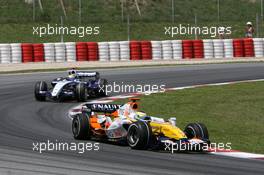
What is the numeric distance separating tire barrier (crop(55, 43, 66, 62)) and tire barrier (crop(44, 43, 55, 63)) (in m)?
0.18

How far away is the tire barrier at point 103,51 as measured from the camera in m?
37.4

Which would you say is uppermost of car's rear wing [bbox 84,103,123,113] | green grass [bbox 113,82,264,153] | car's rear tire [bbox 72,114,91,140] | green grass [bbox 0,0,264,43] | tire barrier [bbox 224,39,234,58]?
green grass [bbox 0,0,264,43]

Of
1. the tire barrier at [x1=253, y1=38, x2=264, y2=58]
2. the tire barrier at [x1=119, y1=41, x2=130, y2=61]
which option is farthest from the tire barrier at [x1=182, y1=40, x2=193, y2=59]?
the tire barrier at [x1=253, y1=38, x2=264, y2=58]

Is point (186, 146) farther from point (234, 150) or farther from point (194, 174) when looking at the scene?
point (194, 174)

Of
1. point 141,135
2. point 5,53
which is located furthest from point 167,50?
point 141,135

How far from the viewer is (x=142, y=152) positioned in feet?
46.0

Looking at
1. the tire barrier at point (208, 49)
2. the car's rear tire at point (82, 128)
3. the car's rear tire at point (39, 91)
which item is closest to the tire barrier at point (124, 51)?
the tire barrier at point (208, 49)

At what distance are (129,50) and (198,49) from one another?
3.46 metres

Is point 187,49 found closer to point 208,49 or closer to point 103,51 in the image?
point 208,49

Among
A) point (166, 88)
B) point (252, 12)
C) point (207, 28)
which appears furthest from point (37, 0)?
point (166, 88)

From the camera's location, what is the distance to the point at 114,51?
124ft

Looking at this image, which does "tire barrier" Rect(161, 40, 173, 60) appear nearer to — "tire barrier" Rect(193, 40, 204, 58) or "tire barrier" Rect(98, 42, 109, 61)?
"tire barrier" Rect(193, 40, 204, 58)

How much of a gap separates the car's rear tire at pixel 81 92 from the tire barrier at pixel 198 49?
1638cm

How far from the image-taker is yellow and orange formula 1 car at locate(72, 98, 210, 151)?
14.1 m
